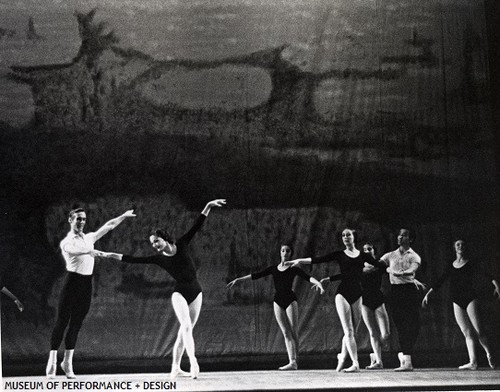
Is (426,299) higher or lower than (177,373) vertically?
higher

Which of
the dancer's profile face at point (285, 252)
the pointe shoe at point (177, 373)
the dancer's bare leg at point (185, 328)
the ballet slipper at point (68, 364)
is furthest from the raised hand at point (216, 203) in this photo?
the ballet slipper at point (68, 364)

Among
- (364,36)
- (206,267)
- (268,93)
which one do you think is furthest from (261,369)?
(364,36)

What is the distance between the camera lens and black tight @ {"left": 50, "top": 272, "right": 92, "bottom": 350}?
10945mm

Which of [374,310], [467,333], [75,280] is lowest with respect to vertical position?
[467,333]

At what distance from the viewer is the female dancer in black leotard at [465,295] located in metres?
11.1

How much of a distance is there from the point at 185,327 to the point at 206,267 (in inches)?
34.1

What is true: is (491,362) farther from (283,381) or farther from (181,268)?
(181,268)

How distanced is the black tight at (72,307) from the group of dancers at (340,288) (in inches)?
0.5

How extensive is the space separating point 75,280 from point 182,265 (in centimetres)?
148

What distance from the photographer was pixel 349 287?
1108 centimetres

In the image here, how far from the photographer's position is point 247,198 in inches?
444

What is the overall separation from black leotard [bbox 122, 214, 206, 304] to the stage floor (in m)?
1.14

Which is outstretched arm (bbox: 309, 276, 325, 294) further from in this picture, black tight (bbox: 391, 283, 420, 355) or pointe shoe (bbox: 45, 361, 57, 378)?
pointe shoe (bbox: 45, 361, 57, 378)

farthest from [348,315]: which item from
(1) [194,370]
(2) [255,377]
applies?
(1) [194,370]
